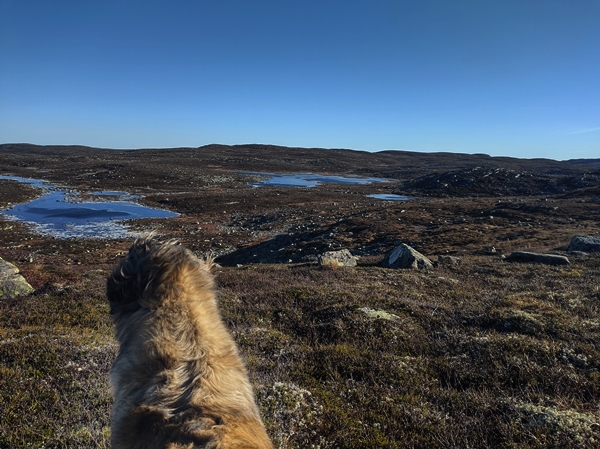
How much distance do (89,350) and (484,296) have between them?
10385mm

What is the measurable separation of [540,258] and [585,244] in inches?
211

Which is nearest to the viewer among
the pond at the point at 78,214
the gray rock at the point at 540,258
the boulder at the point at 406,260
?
the gray rock at the point at 540,258

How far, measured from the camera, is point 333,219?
132 ft

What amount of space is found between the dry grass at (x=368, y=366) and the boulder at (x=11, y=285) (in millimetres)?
1072

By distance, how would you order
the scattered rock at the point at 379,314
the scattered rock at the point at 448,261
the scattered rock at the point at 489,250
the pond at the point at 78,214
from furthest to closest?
the pond at the point at 78,214 < the scattered rock at the point at 489,250 < the scattered rock at the point at 448,261 < the scattered rock at the point at 379,314

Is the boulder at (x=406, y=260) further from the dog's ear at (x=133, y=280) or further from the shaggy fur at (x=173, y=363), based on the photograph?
the dog's ear at (x=133, y=280)

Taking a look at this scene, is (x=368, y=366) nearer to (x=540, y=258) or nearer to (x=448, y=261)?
(x=448, y=261)

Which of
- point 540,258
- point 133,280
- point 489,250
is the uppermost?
point 133,280

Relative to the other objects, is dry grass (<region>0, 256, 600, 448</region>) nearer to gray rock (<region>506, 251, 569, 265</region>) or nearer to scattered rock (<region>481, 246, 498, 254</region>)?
gray rock (<region>506, 251, 569, 265</region>)

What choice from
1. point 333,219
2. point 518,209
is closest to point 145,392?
point 333,219

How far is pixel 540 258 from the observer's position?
16.9 meters

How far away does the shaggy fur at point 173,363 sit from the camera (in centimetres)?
173

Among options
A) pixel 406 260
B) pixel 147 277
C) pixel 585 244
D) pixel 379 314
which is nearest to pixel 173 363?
pixel 147 277

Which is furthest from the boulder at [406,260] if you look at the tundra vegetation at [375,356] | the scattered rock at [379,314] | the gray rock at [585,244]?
the gray rock at [585,244]
